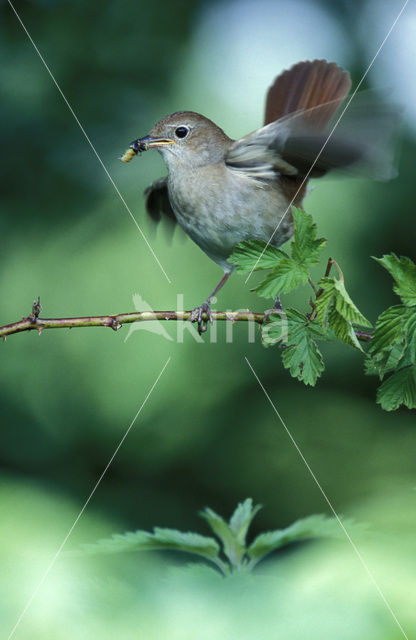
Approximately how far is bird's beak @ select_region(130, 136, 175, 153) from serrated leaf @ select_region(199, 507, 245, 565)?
52 centimetres

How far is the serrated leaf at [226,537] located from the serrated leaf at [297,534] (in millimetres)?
19

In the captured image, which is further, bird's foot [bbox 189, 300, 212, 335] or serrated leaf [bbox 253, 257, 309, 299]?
bird's foot [bbox 189, 300, 212, 335]

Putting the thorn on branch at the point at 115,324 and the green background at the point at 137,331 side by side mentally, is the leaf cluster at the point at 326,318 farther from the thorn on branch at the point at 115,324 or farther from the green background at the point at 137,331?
the green background at the point at 137,331

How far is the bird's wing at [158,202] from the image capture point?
45.9 inches

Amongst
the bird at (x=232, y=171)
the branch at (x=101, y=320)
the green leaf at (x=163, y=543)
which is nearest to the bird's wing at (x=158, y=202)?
the bird at (x=232, y=171)

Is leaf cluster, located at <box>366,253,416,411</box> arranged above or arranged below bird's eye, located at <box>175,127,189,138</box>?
below

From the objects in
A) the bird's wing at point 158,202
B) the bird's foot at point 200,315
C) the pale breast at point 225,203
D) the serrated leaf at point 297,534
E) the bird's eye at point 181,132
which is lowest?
the serrated leaf at point 297,534

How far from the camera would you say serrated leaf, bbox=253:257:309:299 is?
71 cm

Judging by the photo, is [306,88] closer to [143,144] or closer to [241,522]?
[143,144]

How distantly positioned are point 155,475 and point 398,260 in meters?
1.48

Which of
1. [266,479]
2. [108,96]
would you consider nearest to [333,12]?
[108,96]

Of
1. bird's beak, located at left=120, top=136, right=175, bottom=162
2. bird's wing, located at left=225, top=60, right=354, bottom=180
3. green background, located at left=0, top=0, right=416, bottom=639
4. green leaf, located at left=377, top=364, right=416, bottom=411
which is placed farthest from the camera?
green background, located at left=0, top=0, right=416, bottom=639

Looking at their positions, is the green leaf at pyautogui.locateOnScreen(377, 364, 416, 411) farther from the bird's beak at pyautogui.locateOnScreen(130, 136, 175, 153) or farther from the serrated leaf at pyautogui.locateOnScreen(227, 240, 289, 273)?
the bird's beak at pyautogui.locateOnScreen(130, 136, 175, 153)

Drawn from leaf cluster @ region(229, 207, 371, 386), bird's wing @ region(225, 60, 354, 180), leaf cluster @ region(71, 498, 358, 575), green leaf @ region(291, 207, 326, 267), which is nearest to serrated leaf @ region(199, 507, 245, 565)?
leaf cluster @ region(71, 498, 358, 575)
